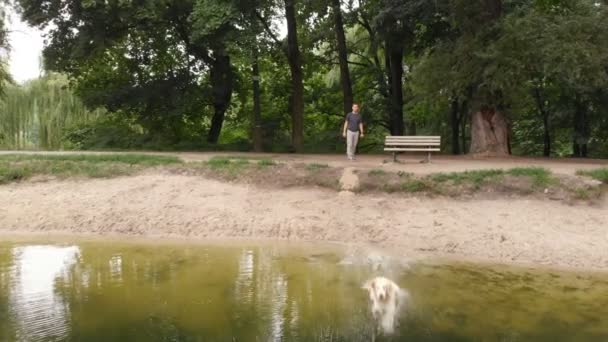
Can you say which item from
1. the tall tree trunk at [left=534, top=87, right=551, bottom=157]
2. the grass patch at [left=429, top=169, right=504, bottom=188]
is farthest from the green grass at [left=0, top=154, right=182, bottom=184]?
the tall tree trunk at [left=534, top=87, right=551, bottom=157]

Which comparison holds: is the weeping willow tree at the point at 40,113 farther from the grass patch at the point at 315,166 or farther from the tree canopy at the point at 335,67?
the grass patch at the point at 315,166

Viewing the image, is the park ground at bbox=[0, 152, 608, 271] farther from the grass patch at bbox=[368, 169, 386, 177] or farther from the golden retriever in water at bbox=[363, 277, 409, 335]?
the golden retriever in water at bbox=[363, 277, 409, 335]

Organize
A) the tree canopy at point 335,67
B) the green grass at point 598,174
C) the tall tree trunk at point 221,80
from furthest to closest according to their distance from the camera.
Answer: the tall tree trunk at point 221,80, the tree canopy at point 335,67, the green grass at point 598,174

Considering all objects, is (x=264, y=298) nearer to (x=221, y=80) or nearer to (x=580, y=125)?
(x=221, y=80)

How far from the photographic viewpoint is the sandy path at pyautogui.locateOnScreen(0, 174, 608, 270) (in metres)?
11.1

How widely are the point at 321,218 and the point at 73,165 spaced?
7757 mm

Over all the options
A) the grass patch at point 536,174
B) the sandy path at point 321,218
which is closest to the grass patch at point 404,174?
the sandy path at point 321,218

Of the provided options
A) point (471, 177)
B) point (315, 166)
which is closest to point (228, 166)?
point (315, 166)

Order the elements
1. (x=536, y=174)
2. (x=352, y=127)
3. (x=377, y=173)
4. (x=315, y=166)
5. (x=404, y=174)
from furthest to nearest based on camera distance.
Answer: (x=352, y=127)
(x=315, y=166)
(x=377, y=173)
(x=404, y=174)
(x=536, y=174)

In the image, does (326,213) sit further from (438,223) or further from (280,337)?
(280,337)

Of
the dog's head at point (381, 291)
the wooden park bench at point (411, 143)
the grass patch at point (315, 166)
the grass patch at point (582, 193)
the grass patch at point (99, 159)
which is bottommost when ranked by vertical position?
the dog's head at point (381, 291)

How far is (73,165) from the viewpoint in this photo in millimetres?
15617

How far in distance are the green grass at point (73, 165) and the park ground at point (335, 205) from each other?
0.05 m

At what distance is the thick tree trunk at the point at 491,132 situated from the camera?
1966cm
